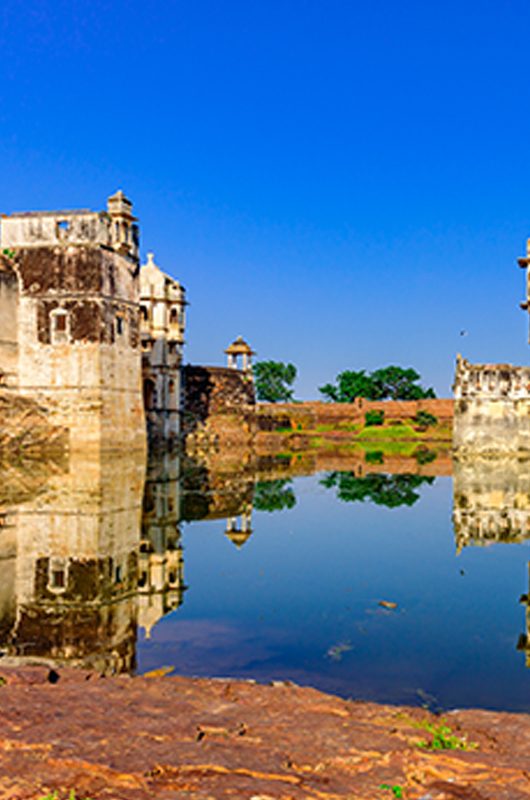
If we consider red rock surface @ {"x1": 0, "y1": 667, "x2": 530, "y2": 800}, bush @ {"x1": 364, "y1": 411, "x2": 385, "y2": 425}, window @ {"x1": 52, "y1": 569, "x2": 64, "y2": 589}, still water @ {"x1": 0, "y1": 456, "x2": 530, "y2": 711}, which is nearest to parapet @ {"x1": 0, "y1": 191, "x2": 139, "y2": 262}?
still water @ {"x1": 0, "y1": 456, "x2": 530, "y2": 711}

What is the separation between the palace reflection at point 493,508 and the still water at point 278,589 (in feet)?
0.27

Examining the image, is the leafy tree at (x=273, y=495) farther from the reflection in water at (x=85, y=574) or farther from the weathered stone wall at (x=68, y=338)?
the weathered stone wall at (x=68, y=338)

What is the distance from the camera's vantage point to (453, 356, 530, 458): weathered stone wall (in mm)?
36844

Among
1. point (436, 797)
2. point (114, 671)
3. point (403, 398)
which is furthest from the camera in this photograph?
point (403, 398)

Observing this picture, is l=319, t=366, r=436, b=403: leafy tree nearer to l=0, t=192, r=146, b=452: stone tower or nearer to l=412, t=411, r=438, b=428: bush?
l=412, t=411, r=438, b=428: bush

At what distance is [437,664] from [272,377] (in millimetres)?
91226

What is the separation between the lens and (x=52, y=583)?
10.1 meters

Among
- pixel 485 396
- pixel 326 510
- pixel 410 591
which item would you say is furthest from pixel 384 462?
pixel 410 591

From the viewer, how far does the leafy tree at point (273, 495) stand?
63.2 ft

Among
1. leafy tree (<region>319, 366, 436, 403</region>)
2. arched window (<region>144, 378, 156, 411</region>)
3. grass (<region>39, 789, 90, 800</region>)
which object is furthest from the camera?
leafy tree (<region>319, 366, 436, 403</region>)

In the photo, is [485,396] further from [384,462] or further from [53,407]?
[53,407]

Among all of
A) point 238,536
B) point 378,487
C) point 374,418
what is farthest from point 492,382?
point 238,536

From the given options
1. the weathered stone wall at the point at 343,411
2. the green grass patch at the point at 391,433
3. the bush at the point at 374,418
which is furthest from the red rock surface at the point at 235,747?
the bush at the point at 374,418

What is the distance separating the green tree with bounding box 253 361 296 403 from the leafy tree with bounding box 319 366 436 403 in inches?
369
